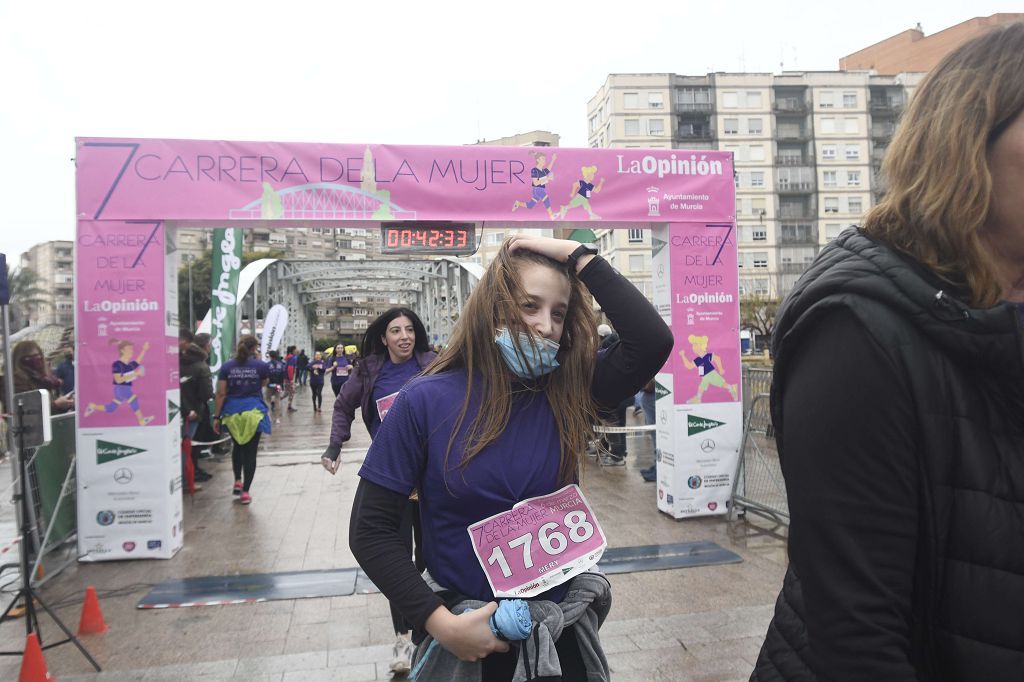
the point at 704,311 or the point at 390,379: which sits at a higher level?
the point at 704,311

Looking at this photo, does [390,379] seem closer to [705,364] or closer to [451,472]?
[451,472]

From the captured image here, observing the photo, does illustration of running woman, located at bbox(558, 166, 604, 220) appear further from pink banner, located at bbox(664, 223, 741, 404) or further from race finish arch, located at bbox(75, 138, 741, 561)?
pink banner, located at bbox(664, 223, 741, 404)

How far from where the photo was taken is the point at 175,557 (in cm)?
637

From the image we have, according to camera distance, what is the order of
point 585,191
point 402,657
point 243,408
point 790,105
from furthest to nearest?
point 790,105
point 243,408
point 585,191
point 402,657

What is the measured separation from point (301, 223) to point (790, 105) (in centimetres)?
7074

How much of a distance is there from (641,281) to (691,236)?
199 feet

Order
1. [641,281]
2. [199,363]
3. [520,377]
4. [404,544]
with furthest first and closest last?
[641,281], [199,363], [520,377], [404,544]

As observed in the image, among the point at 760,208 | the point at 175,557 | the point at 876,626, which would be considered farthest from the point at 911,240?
the point at 760,208

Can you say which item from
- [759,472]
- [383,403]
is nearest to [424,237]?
[383,403]

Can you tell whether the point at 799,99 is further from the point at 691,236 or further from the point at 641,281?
the point at 691,236

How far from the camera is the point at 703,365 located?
23.5 ft

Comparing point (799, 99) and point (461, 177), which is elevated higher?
A: point (799, 99)

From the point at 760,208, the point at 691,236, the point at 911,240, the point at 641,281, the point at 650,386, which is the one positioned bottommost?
the point at 650,386

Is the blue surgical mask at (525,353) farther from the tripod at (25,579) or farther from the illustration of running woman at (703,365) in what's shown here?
the illustration of running woman at (703,365)
